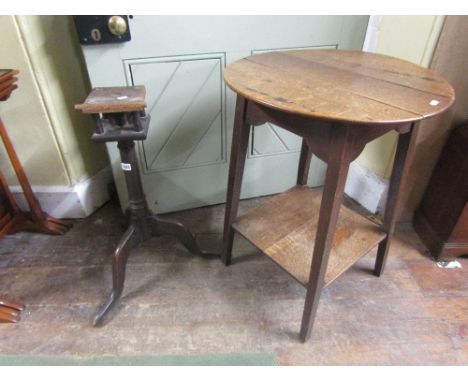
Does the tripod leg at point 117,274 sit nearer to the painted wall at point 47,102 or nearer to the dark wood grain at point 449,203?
the painted wall at point 47,102

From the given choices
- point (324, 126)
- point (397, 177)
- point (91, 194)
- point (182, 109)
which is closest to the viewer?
point (324, 126)

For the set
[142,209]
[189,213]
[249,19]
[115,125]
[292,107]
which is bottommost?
[189,213]

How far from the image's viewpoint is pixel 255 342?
1.11 m

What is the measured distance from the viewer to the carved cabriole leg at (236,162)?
1.01 metres

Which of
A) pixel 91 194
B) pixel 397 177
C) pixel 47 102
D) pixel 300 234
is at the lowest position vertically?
pixel 91 194

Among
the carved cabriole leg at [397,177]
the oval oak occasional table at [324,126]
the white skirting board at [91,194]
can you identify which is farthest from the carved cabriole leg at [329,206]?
the white skirting board at [91,194]

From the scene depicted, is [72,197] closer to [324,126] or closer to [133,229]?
[133,229]

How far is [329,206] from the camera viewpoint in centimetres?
84

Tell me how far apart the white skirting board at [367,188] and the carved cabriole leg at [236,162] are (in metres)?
0.79

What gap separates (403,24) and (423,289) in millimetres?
1069

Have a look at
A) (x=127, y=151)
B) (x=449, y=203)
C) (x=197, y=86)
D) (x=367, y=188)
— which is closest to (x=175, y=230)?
(x=127, y=151)

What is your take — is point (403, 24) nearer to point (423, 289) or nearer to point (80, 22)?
point (423, 289)

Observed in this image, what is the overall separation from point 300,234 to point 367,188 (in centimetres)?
63
